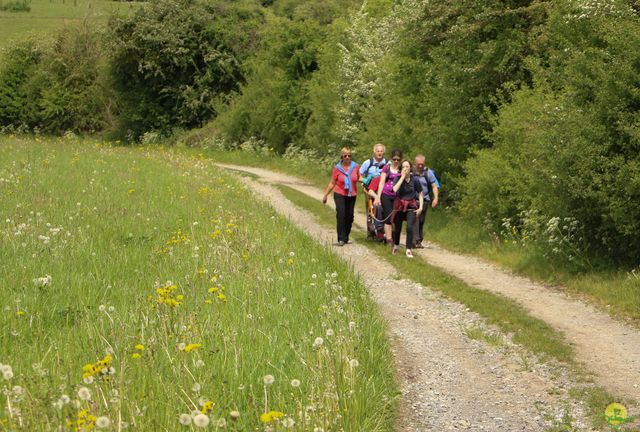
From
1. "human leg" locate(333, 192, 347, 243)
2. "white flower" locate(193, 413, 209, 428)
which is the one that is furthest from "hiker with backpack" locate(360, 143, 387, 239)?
"white flower" locate(193, 413, 209, 428)

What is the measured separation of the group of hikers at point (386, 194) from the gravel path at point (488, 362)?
3.06 metres

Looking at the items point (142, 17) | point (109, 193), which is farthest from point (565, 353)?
point (142, 17)

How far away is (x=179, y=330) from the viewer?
23.1 feet

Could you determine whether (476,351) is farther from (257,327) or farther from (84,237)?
(84,237)

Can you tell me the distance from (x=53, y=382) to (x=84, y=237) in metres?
7.24

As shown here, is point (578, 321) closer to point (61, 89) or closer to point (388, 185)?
point (388, 185)

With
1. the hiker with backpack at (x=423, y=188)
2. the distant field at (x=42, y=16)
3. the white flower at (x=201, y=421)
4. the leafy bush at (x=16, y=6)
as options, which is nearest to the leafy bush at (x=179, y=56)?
the distant field at (x=42, y=16)

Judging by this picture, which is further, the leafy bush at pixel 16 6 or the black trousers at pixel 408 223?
the leafy bush at pixel 16 6

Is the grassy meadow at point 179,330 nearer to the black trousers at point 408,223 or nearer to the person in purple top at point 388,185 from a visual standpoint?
the person in purple top at point 388,185

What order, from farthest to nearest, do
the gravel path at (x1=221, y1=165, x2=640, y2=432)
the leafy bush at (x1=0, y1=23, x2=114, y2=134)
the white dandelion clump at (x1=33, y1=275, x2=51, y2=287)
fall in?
the leafy bush at (x1=0, y1=23, x2=114, y2=134), the white dandelion clump at (x1=33, y1=275, x2=51, y2=287), the gravel path at (x1=221, y1=165, x2=640, y2=432)

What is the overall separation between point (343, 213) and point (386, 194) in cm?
110

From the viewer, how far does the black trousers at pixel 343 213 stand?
17.1 m

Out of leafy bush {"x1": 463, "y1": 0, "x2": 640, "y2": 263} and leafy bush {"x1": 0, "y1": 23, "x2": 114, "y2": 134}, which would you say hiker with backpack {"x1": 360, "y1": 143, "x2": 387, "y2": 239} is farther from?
leafy bush {"x1": 0, "y1": 23, "x2": 114, "y2": 134}

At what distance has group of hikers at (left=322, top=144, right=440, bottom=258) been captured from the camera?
16.4m
